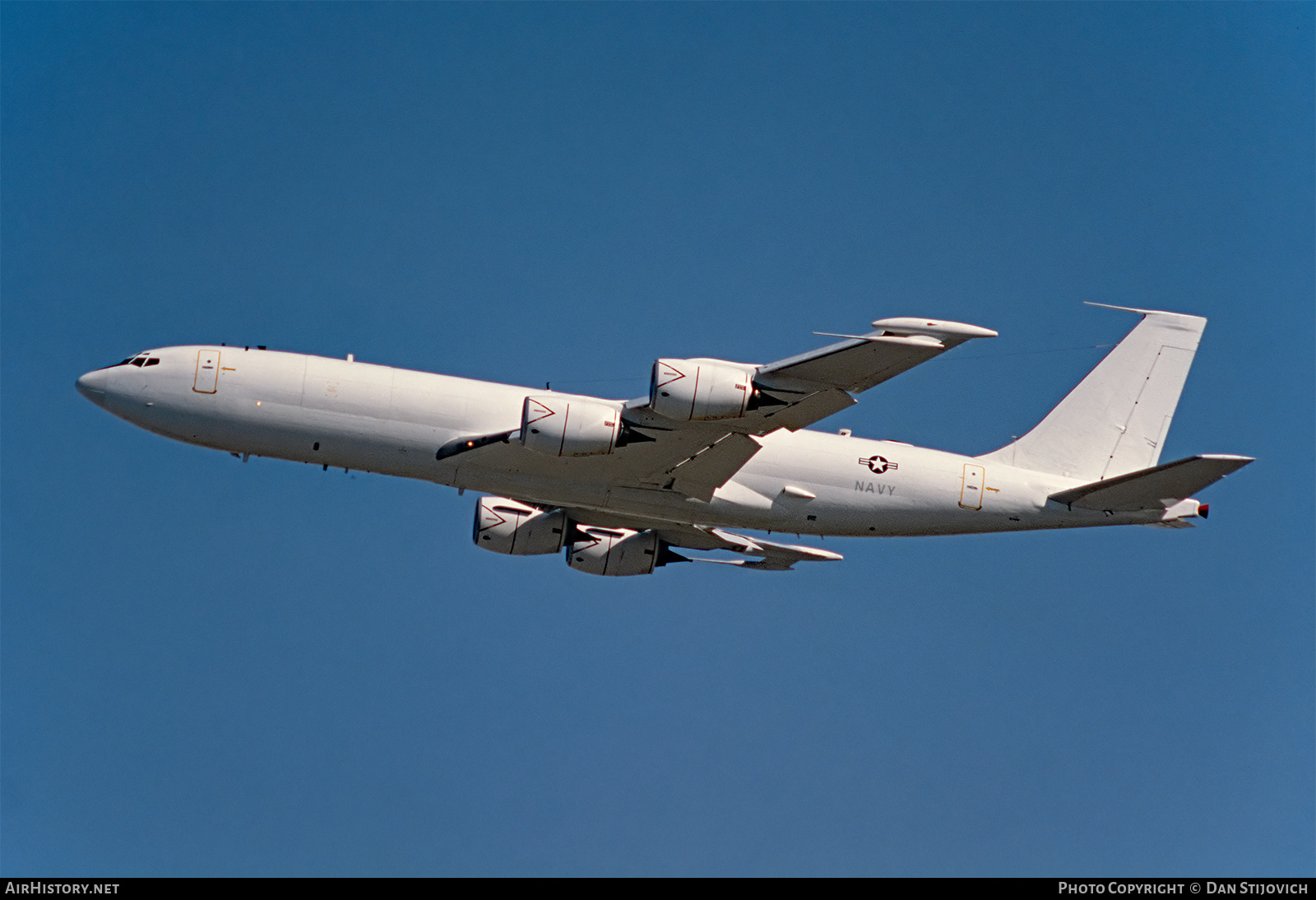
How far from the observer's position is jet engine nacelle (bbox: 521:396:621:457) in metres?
40.9

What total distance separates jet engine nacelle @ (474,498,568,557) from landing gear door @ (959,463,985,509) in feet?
43.7

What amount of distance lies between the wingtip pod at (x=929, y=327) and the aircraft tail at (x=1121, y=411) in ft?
34.1

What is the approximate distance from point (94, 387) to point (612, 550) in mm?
17246

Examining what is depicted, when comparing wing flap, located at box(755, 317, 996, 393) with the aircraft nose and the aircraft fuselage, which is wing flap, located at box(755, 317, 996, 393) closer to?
the aircraft fuselage

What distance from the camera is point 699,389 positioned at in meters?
39.8

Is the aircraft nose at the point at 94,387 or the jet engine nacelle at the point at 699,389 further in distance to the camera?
the aircraft nose at the point at 94,387

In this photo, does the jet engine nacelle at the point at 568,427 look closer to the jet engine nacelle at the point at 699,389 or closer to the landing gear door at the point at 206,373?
the jet engine nacelle at the point at 699,389

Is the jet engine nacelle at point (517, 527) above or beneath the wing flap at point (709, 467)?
beneath

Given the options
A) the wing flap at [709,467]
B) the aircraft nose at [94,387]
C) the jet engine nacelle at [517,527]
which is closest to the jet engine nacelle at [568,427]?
the wing flap at [709,467]

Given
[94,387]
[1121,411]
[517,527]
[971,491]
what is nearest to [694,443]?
[971,491]

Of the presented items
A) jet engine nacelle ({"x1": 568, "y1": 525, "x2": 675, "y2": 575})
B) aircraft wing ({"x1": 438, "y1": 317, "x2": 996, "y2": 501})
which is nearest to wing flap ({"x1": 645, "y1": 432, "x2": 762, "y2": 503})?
aircraft wing ({"x1": 438, "y1": 317, "x2": 996, "y2": 501})

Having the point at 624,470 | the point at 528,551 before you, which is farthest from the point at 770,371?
the point at 528,551

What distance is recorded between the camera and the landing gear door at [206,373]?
42.5 m
